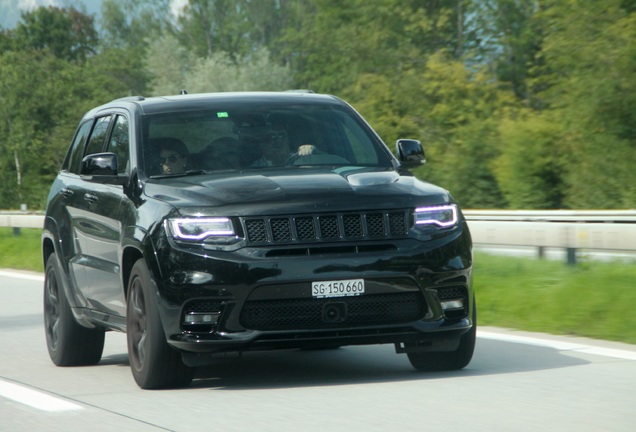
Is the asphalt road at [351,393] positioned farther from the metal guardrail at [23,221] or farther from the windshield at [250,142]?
the metal guardrail at [23,221]

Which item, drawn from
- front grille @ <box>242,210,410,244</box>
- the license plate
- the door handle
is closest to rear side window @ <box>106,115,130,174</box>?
the door handle

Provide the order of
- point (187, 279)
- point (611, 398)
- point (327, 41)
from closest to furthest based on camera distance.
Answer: point (611, 398), point (187, 279), point (327, 41)

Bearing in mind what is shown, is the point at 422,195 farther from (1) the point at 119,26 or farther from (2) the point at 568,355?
(1) the point at 119,26

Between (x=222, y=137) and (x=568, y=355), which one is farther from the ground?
(x=222, y=137)

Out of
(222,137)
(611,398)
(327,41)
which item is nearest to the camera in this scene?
(611,398)

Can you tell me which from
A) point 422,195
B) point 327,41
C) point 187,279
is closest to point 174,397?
point 187,279

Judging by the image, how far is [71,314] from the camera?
29.2 feet

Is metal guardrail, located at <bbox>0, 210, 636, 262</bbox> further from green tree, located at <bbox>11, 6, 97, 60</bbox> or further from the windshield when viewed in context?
green tree, located at <bbox>11, 6, 97, 60</bbox>

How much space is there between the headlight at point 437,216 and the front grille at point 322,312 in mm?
394

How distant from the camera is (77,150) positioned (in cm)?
963

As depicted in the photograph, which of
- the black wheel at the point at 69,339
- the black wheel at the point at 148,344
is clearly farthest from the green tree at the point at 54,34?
the black wheel at the point at 148,344

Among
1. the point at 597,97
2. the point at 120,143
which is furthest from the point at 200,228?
the point at 597,97

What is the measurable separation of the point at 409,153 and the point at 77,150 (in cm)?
261

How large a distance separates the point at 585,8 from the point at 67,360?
28116 mm
